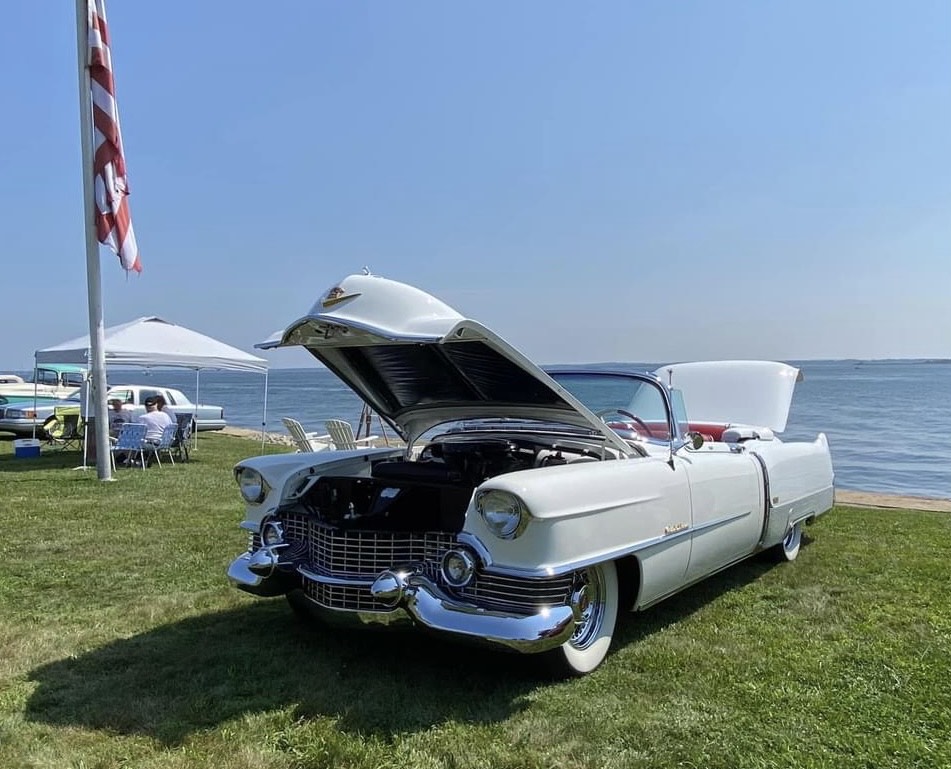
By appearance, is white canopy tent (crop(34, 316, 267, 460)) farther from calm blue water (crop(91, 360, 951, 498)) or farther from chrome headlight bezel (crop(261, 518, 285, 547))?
chrome headlight bezel (crop(261, 518, 285, 547))

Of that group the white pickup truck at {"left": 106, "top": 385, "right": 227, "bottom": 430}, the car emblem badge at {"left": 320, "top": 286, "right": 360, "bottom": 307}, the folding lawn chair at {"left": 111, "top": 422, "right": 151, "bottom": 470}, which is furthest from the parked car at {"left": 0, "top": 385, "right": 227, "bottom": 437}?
the car emblem badge at {"left": 320, "top": 286, "right": 360, "bottom": 307}

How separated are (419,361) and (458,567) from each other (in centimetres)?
156

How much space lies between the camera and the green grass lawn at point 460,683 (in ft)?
9.49

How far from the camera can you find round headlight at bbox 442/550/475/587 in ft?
10.8

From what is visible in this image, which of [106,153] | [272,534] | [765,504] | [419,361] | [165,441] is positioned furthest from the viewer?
[165,441]

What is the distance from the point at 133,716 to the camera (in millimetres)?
3156

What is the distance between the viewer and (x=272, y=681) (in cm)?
353

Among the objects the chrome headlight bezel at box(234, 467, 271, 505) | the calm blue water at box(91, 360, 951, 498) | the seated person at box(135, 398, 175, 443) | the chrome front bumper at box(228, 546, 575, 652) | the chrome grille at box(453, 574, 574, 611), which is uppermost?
the chrome headlight bezel at box(234, 467, 271, 505)

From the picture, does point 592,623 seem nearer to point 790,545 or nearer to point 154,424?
point 790,545

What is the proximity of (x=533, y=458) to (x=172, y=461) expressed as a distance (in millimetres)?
9489

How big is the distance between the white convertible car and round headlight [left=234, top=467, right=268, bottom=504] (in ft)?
0.04

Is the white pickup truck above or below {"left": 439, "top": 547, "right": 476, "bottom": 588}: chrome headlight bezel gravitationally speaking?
below

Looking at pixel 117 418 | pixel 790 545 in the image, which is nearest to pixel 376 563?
pixel 790 545

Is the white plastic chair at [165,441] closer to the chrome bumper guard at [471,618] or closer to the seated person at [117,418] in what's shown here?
the seated person at [117,418]
